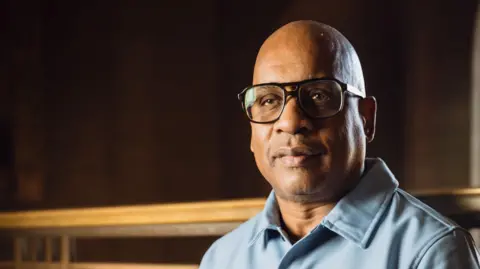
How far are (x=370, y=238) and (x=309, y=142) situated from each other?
0.56 ft

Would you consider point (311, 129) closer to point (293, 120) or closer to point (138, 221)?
point (293, 120)

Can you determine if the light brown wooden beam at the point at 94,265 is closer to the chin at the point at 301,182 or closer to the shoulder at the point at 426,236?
the chin at the point at 301,182

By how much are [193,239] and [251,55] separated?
48.2 inches

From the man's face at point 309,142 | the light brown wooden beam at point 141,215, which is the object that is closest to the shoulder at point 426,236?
the man's face at point 309,142

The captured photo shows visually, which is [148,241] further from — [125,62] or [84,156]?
[125,62]

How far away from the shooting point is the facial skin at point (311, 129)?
91cm

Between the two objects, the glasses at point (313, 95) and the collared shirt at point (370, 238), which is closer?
the collared shirt at point (370, 238)

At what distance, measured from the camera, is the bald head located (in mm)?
913

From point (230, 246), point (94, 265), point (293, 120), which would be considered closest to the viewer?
point (293, 120)

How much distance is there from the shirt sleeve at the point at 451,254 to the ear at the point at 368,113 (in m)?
0.25

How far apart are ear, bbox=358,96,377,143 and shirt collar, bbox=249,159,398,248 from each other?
0.06 meters

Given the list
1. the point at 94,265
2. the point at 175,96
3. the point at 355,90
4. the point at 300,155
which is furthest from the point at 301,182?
the point at 175,96

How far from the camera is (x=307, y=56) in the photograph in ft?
3.00

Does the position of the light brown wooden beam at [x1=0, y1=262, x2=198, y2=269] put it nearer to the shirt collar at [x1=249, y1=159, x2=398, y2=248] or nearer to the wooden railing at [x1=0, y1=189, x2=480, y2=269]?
the wooden railing at [x1=0, y1=189, x2=480, y2=269]
